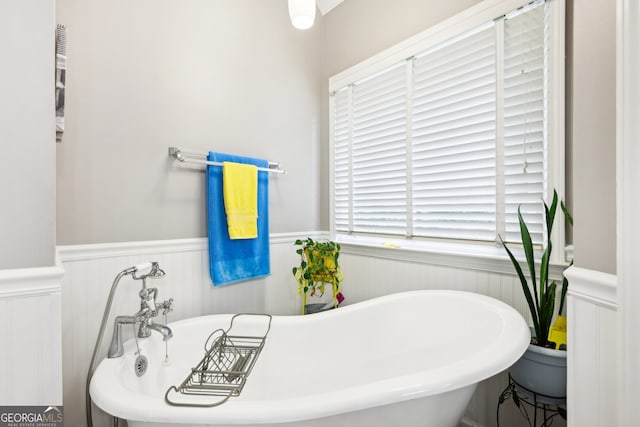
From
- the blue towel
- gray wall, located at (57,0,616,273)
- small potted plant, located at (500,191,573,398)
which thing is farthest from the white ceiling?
small potted plant, located at (500,191,573,398)

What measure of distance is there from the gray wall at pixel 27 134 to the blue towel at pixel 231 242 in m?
0.80

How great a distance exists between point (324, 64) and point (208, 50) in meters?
0.96

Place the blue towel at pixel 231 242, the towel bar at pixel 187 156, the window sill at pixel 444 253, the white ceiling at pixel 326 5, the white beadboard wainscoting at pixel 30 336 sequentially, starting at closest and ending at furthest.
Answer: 1. the white beadboard wainscoting at pixel 30 336
2. the window sill at pixel 444 253
3. the towel bar at pixel 187 156
4. the blue towel at pixel 231 242
5. the white ceiling at pixel 326 5

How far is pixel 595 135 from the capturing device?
0.82 meters

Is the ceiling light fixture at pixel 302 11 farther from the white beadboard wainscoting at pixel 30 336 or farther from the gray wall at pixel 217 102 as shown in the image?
the white beadboard wainscoting at pixel 30 336

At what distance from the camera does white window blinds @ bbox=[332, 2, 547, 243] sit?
1.37 metres

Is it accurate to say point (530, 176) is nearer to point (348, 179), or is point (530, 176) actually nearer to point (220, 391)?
point (348, 179)

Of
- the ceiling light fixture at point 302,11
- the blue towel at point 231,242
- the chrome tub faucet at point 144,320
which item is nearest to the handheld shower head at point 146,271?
the chrome tub faucet at point 144,320

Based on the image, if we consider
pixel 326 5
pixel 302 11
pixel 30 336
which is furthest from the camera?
pixel 326 5

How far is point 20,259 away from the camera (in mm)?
935

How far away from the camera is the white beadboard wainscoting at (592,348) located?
773mm

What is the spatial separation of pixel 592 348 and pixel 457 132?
1117 mm

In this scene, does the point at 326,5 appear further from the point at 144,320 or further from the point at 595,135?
the point at 144,320

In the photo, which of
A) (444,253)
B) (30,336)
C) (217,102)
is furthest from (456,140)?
(30,336)
